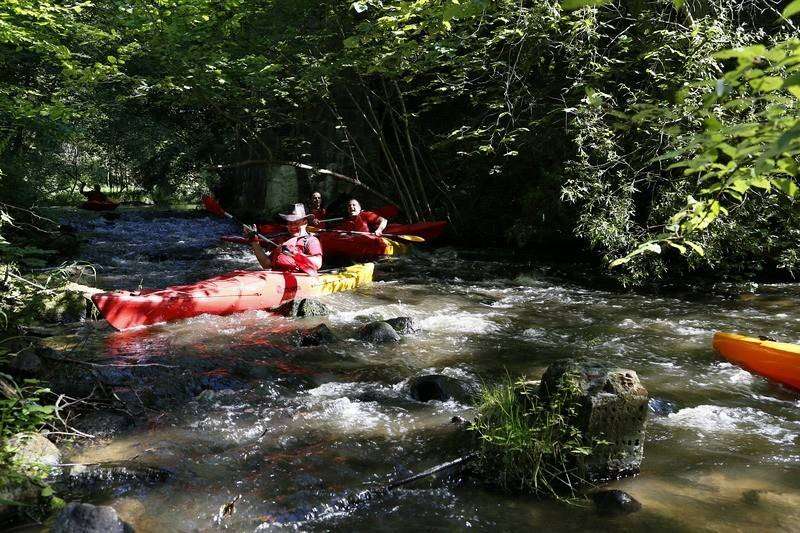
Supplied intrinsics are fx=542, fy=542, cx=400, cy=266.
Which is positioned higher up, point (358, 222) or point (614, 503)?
point (358, 222)

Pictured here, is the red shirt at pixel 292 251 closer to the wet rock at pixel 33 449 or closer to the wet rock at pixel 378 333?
the wet rock at pixel 378 333

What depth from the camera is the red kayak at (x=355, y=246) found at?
9.88 metres

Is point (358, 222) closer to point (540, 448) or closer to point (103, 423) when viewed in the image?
point (103, 423)

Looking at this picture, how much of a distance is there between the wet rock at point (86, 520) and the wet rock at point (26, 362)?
65.7 inches

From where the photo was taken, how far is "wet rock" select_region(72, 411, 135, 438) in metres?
3.22

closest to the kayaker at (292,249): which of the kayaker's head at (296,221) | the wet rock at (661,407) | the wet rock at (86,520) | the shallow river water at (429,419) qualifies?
the kayaker's head at (296,221)

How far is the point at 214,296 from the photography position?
19.5 ft

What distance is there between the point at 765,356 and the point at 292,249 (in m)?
5.38

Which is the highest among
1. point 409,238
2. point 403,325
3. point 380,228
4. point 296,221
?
point 296,221

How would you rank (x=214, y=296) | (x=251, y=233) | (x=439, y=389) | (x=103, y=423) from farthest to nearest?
(x=251, y=233), (x=214, y=296), (x=439, y=389), (x=103, y=423)

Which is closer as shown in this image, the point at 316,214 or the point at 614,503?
the point at 614,503

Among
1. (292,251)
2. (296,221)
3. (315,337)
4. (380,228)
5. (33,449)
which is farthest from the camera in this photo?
(380,228)

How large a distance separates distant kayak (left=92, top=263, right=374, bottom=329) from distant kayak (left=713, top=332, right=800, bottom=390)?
4.68 meters

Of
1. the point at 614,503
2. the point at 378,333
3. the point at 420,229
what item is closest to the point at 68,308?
the point at 378,333
